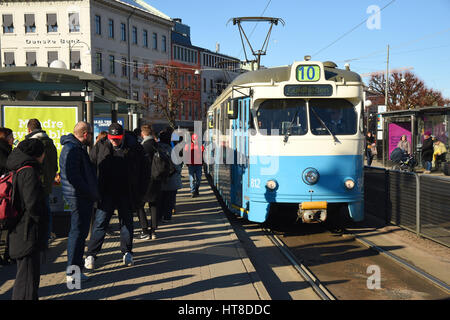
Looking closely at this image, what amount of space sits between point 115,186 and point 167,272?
1.33m

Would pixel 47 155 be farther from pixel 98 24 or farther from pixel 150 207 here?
pixel 98 24

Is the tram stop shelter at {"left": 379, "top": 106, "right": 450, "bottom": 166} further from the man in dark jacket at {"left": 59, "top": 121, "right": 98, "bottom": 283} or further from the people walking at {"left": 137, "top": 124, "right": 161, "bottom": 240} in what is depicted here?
the man in dark jacket at {"left": 59, "top": 121, "right": 98, "bottom": 283}

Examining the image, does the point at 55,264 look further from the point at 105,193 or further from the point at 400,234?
the point at 400,234

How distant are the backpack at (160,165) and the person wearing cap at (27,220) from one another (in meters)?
4.63

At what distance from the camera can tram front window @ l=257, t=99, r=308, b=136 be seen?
10141 mm

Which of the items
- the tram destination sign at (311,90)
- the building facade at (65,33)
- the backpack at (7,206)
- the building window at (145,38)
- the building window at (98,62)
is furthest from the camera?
the building window at (145,38)

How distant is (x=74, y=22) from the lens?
53.2 m

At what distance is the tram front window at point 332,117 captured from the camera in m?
10.1

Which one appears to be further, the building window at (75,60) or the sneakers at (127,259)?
the building window at (75,60)

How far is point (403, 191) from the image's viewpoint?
10922mm

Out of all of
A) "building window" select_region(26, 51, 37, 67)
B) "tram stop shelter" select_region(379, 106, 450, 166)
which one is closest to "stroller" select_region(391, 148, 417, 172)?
"tram stop shelter" select_region(379, 106, 450, 166)

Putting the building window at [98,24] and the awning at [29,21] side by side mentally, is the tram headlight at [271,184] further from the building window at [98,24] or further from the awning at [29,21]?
the awning at [29,21]

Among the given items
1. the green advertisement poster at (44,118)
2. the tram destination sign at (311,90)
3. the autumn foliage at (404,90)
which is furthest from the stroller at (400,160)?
the autumn foliage at (404,90)

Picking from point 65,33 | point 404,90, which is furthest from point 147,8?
point 404,90
